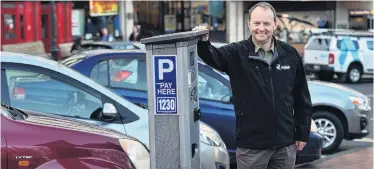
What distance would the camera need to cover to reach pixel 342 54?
20.4 meters

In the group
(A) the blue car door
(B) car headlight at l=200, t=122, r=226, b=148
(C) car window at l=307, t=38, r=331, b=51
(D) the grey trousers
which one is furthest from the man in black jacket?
(C) car window at l=307, t=38, r=331, b=51

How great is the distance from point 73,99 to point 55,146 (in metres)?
2.18

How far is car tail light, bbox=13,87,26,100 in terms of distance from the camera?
18.7ft

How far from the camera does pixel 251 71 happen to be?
3.89 m

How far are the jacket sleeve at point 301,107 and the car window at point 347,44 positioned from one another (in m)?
16.8

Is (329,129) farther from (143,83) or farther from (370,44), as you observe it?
(370,44)

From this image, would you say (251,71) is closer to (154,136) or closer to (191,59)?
(191,59)

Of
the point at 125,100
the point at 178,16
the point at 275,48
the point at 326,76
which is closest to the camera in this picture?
the point at 275,48

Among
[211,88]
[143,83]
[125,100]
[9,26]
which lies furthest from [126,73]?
[9,26]

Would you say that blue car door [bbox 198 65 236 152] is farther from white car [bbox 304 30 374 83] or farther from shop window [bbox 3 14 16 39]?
shop window [bbox 3 14 16 39]

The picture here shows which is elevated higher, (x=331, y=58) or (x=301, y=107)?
(x=301, y=107)

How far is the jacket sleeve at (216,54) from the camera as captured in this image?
12.5 feet

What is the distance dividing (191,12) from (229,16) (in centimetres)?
289

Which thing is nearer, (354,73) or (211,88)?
(211,88)
